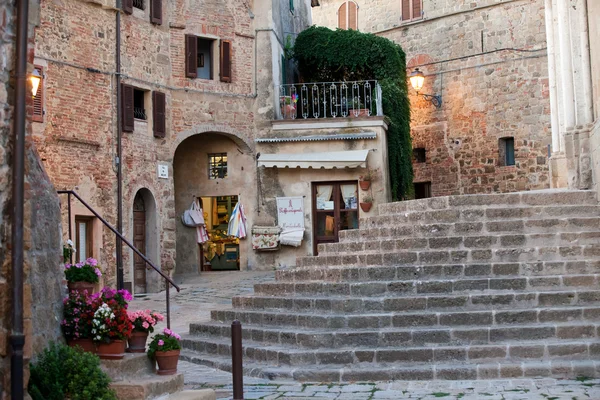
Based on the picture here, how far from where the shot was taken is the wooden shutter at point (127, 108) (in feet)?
65.8

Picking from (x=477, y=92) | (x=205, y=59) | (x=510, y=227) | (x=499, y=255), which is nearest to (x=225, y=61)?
(x=205, y=59)

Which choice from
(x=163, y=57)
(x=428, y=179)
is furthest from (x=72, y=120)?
(x=428, y=179)

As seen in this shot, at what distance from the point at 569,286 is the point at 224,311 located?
4.73 meters

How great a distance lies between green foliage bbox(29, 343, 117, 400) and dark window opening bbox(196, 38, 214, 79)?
54.1 ft

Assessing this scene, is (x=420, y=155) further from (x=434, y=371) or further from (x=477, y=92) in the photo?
(x=434, y=371)

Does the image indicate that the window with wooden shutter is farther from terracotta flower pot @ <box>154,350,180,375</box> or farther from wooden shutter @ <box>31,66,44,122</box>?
terracotta flower pot @ <box>154,350,180,375</box>

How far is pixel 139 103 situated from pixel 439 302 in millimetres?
11988

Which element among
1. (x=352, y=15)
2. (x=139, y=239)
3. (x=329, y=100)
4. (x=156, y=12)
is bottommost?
(x=139, y=239)

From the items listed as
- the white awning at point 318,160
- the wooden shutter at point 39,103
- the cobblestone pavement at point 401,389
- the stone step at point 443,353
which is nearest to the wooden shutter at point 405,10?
the white awning at point 318,160

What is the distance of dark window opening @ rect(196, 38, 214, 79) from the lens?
23062 millimetres

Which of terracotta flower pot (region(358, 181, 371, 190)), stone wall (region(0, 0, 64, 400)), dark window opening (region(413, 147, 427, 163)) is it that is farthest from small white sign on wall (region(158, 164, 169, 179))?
stone wall (region(0, 0, 64, 400))

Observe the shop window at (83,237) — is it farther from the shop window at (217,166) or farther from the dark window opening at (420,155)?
the dark window opening at (420,155)

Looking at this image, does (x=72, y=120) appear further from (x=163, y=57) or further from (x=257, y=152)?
(x=257, y=152)

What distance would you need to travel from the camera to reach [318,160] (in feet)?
73.5
